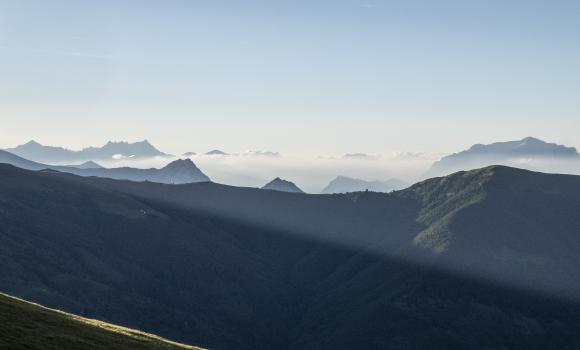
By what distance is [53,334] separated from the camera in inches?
3204

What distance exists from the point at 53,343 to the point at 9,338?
560cm

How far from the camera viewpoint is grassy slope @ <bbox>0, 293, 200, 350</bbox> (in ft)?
243

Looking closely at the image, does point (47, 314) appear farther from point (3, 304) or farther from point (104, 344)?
point (104, 344)

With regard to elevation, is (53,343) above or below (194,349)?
above

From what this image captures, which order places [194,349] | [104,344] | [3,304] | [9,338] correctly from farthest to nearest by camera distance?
[194,349], [3,304], [104,344], [9,338]

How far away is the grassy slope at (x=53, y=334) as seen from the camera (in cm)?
7412

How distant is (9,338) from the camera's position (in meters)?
72.1

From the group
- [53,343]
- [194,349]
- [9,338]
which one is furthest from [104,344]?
[194,349]

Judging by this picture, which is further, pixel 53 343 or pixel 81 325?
pixel 81 325

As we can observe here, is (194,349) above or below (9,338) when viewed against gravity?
below

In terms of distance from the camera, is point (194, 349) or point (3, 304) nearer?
point (3, 304)

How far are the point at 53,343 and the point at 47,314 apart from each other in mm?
22473

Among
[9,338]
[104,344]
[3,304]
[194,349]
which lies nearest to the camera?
[9,338]

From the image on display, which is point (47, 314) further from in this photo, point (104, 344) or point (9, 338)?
point (9, 338)
